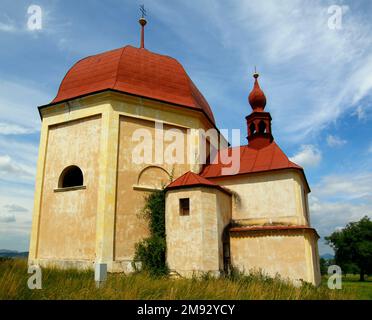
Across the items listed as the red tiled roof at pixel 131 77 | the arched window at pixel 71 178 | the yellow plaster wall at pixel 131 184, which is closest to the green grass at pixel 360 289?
the yellow plaster wall at pixel 131 184

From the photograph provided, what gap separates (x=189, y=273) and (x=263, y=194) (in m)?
4.32

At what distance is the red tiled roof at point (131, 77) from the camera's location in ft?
43.3

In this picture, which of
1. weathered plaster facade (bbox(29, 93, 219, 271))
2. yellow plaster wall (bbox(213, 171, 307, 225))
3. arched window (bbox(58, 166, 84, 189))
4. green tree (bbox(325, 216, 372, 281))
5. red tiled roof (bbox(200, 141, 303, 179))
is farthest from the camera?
green tree (bbox(325, 216, 372, 281))

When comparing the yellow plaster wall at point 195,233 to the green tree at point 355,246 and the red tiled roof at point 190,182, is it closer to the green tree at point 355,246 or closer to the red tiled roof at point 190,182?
the red tiled roof at point 190,182

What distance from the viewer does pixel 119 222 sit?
11.6 metres

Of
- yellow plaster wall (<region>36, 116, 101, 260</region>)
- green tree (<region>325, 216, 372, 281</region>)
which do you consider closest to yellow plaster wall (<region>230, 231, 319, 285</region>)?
yellow plaster wall (<region>36, 116, 101, 260</region>)

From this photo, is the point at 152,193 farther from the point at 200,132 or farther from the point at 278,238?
the point at 278,238

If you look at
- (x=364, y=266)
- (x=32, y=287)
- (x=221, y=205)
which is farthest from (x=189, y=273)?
(x=364, y=266)

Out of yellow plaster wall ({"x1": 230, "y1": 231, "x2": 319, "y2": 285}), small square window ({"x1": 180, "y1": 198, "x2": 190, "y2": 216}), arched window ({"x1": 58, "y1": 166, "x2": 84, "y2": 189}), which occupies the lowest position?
yellow plaster wall ({"x1": 230, "y1": 231, "x2": 319, "y2": 285})

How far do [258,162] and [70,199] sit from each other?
7.74 metres

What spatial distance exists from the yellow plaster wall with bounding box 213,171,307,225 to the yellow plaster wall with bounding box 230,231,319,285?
80cm

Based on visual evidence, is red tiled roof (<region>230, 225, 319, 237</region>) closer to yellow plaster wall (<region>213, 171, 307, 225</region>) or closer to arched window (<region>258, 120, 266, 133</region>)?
yellow plaster wall (<region>213, 171, 307, 225</region>)

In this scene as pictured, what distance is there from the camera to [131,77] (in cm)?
1337

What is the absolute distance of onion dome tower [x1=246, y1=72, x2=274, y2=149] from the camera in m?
14.7
